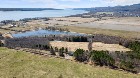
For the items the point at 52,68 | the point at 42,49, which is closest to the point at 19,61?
the point at 52,68

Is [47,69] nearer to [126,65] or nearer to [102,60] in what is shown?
[102,60]

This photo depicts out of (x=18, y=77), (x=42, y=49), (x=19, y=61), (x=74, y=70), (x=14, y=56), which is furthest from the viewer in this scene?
(x=42, y=49)

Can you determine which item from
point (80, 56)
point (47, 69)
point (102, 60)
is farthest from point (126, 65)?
point (47, 69)

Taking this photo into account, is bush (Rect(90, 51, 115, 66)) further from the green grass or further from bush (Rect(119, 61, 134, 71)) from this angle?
the green grass

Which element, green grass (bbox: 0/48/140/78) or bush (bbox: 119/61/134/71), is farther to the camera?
bush (bbox: 119/61/134/71)

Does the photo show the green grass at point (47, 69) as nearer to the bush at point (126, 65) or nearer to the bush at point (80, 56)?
the bush at point (126, 65)

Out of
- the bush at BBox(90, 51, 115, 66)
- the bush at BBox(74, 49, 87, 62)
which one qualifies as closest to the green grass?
the bush at BBox(90, 51, 115, 66)

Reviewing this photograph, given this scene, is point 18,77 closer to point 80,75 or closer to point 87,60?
point 80,75

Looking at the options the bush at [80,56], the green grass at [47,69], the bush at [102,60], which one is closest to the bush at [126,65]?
the bush at [102,60]
